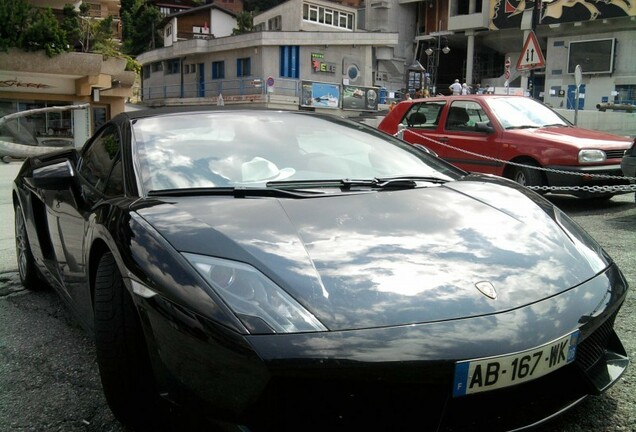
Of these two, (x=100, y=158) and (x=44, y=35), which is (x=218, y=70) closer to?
(x=44, y=35)

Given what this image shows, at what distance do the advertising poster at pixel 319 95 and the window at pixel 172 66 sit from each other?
16.4 meters

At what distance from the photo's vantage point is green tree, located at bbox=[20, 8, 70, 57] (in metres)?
22.1

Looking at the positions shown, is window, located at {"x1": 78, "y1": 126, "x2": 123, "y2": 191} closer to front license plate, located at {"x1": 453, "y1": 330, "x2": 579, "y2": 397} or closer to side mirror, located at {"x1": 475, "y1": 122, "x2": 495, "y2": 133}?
front license plate, located at {"x1": 453, "y1": 330, "x2": 579, "y2": 397}

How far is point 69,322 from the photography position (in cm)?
354

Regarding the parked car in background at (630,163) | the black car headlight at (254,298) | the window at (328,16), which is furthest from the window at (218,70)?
the black car headlight at (254,298)

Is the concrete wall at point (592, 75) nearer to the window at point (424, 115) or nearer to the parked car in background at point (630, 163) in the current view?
the window at point (424, 115)

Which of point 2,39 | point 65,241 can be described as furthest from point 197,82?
point 65,241

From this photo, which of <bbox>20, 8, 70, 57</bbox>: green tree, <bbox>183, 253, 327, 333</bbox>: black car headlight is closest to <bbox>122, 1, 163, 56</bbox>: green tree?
<bbox>20, 8, 70, 57</bbox>: green tree

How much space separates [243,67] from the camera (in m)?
40.3

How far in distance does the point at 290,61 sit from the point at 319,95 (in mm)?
5266

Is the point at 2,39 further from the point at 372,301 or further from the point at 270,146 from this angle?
the point at 372,301

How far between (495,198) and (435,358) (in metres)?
1.23

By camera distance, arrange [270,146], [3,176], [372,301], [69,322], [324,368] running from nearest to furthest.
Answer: [324,368], [372,301], [270,146], [69,322], [3,176]

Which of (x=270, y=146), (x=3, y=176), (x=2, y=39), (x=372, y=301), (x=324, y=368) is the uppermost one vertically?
(x=2, y=39)
